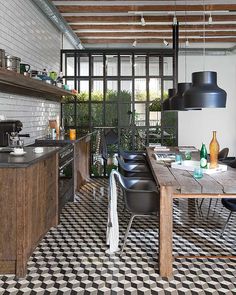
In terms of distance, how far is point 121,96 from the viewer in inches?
331

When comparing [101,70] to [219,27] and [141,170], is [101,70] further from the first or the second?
[141,170]

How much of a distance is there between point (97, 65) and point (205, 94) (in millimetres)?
4957

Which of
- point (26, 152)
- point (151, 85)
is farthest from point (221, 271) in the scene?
point (151, 85)

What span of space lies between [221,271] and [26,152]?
2276 mm

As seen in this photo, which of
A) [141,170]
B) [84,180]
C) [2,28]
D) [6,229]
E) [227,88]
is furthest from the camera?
[227,88]

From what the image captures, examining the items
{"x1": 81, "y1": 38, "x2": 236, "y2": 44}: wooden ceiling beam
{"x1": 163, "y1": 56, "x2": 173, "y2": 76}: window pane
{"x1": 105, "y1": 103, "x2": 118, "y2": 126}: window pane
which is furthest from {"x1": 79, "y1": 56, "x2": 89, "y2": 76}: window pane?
{"x1": 163, "y1": 56, "x2": 173, "y2": 76}: window pane

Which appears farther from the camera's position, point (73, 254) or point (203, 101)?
point (73, 254)

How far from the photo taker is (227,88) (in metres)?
11.3

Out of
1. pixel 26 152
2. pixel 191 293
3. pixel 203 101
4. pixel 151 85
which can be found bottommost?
pixel 191 293

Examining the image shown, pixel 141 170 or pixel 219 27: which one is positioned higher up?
pixel 219 27

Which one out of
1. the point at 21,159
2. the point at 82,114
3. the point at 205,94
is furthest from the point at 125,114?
the point at 21,159

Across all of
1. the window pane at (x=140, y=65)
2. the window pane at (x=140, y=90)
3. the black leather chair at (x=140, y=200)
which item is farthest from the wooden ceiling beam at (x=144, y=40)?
the black leather chair at (x=140, y=200)

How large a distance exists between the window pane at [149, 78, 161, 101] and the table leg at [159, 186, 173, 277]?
504cm

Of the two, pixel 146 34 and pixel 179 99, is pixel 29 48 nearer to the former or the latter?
pixel 179 99
